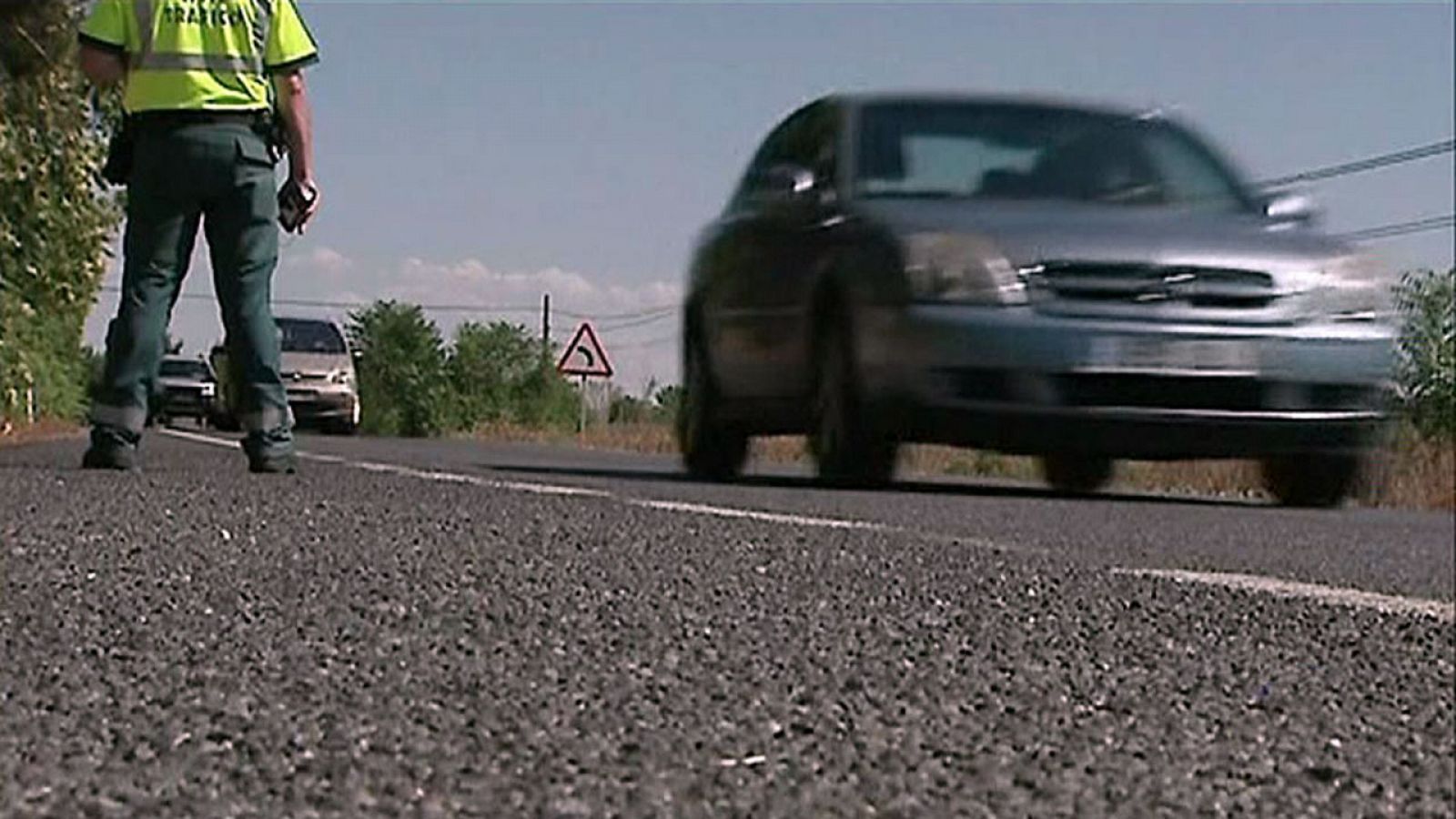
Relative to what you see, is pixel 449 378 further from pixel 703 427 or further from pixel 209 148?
pixel 209 148

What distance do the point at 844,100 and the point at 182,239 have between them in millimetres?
2289

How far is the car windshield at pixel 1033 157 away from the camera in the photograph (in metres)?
2.23

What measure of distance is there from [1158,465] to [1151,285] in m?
0.15

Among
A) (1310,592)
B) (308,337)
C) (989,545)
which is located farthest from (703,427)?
(989,545)

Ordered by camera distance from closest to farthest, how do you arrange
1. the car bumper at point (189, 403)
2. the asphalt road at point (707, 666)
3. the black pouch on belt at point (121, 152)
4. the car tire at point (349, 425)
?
the asphalt road at point (707, 666) → the car tire at point (349, 425) → the black pouch on belt at point (121, 152) → the car bumper at point (189, 403)

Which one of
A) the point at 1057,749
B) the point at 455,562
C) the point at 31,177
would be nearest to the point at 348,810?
the point at 1057,749

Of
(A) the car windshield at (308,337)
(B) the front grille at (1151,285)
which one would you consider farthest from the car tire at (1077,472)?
(A) the car windshield at (308,337)

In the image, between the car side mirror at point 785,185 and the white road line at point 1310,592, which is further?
the white road line at point 1310,592

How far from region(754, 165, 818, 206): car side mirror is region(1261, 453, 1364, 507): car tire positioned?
48 cm

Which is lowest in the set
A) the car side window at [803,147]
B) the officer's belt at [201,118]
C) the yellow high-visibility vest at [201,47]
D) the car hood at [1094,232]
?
the car hood at [1094,232]

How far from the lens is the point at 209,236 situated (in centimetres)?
445

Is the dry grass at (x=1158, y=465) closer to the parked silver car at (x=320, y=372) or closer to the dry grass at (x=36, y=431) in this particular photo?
the parked silver car at (x=320, y=372)

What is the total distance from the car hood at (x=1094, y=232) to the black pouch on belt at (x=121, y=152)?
1.66 meters

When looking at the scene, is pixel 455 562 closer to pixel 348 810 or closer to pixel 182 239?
pixel 182 239
